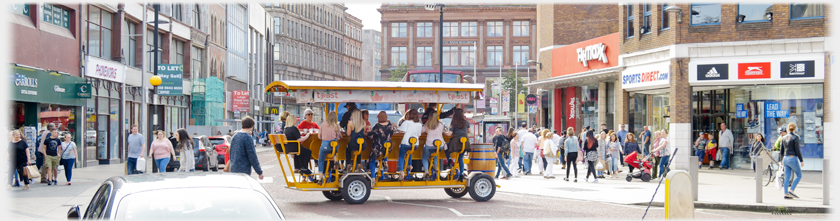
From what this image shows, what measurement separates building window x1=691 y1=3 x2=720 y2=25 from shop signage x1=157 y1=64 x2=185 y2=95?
20715mm

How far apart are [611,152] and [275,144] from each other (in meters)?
11.6

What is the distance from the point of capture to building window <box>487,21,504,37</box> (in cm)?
10531

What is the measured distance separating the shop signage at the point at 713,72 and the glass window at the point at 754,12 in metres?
1.49

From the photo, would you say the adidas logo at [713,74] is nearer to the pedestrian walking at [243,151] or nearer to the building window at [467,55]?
the pedestrian walking at [243,151]

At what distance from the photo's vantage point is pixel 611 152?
72.1ft

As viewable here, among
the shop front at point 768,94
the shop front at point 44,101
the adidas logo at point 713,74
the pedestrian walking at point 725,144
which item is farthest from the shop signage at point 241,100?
the adidas logo at point 713,74

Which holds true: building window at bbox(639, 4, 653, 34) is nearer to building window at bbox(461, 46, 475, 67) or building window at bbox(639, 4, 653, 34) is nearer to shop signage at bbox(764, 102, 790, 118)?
shop signage at bbox(764, 102, 790, 118)

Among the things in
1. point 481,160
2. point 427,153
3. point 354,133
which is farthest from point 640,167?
point 354,133

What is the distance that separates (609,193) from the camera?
16.8 m

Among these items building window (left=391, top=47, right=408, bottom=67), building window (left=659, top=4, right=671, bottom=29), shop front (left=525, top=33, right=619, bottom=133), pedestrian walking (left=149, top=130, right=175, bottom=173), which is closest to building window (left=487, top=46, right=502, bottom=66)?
building window (left=391, top=47, right=408, bottom=67)

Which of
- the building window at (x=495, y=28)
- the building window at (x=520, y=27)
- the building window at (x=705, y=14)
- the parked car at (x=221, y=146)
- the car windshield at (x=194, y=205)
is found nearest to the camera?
the car windshield at (x=194, y=205)

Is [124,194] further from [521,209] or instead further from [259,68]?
[259,68]

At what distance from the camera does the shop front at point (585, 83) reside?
29795 mm

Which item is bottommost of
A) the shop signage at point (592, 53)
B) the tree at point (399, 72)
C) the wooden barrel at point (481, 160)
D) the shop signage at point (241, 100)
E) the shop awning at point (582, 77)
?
the wooden barrel at point (481, 160)
